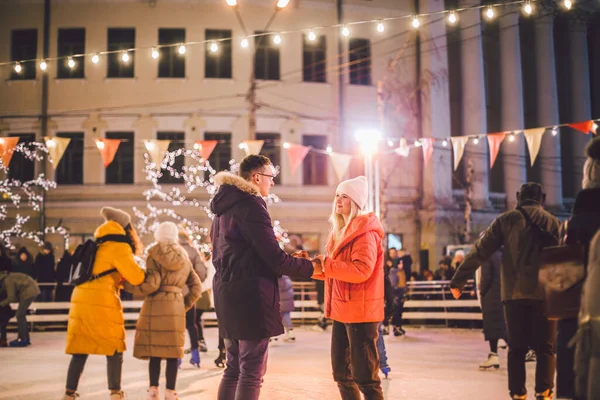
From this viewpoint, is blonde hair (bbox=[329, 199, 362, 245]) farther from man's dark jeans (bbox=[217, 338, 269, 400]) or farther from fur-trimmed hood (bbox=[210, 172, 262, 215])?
man's dark jeans (bbox=[217, 338, 269, 400])

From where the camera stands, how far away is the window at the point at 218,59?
27.9 metres

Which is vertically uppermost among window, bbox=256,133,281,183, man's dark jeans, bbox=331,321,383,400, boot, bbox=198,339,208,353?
window, bbox=256,133,281,183

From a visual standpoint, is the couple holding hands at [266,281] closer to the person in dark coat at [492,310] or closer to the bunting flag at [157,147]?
the person in dark coat at [492,310]

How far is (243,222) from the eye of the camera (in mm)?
4742

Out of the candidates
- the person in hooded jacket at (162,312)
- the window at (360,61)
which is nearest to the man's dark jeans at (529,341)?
the person in hooded jacket at (162,312)

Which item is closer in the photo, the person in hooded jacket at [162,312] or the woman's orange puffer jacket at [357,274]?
the woman's orange puffer jacket at [357,274]

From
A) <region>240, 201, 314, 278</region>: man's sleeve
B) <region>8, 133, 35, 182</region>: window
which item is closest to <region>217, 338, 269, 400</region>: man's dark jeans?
<region>240, 201, 314, 278</region>: man's sleeve

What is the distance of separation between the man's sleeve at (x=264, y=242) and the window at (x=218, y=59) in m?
23.9

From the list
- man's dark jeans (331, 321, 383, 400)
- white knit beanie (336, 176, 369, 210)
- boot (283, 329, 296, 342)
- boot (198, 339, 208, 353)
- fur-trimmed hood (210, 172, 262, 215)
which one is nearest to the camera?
fur-trimmed hood (210, 172, 262, 215)

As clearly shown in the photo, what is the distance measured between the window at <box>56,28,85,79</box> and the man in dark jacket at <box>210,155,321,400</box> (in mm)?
24740

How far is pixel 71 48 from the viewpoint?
2783 cm

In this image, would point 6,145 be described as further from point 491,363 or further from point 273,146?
point 273,146

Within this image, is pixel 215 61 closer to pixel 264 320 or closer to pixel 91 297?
pixel 91 297

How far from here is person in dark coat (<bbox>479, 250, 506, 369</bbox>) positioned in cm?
1009
